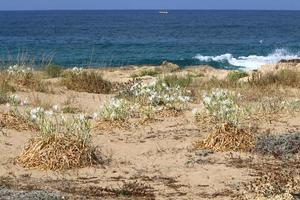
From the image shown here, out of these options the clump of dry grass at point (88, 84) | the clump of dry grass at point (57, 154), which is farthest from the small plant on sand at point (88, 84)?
the clump of dry grass at point (57, 154)

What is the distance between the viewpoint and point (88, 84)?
507 inches

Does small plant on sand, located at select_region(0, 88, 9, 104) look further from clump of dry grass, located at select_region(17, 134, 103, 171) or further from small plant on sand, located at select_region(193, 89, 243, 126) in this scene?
clump of dry grass, located at select_region(17, 134, 103, 171)

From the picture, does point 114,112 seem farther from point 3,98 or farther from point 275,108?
point 275,108

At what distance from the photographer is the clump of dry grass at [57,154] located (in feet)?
21.4

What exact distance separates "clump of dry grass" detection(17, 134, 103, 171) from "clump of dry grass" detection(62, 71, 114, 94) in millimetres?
6084

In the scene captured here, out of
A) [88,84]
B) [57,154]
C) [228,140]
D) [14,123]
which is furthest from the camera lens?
[88,84]

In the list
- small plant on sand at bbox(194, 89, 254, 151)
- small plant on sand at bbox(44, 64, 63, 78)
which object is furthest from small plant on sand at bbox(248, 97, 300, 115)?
small plant on sand at bbox(44, 64, 63, 78)

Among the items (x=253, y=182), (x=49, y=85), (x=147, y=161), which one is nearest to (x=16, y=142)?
(x=147, y=161)

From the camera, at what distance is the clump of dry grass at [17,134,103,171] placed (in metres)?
6.53

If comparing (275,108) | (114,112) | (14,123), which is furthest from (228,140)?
(14,123)

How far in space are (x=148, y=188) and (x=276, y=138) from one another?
91.4 inches

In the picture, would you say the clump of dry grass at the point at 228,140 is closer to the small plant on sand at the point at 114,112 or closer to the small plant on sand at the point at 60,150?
the small plant on sand at the point at 60,150

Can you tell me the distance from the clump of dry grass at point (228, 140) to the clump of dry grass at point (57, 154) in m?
1.48

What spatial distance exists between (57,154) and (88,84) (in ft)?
20.9
